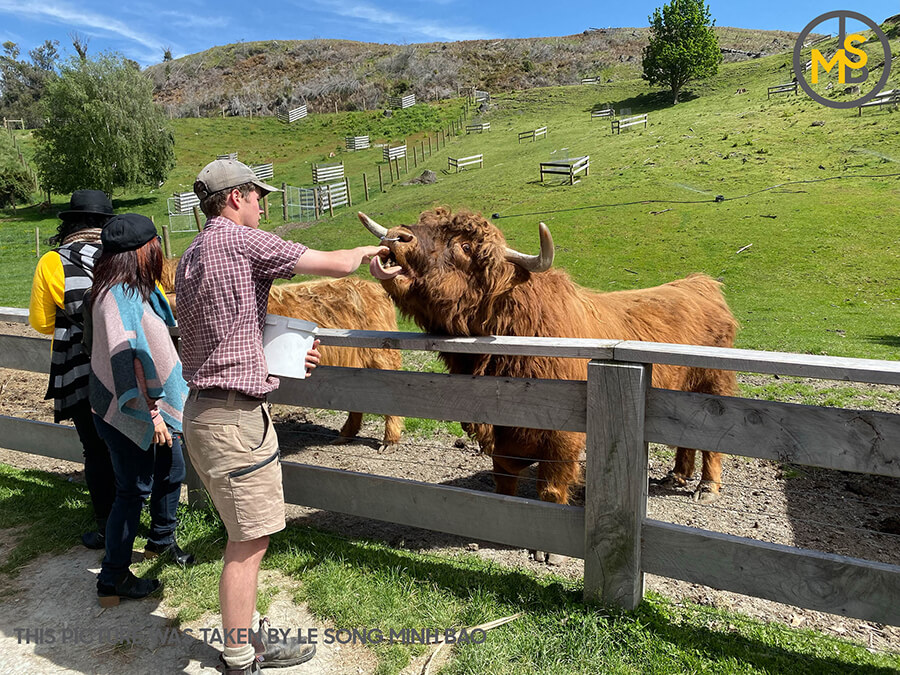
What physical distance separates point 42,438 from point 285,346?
3.61 meters

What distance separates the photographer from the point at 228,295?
2529mm

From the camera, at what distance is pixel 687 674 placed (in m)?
2.73

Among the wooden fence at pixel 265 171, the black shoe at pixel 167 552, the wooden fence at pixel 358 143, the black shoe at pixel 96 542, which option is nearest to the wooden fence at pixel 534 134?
the wooden fence at pixel 358 143

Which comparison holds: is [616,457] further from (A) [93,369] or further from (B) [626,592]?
(A) [93,369]

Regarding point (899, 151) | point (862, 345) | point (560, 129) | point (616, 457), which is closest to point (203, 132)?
point (560, 129)

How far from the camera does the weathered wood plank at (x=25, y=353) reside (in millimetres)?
4871

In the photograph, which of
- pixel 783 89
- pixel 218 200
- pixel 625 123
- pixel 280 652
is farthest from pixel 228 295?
pixel 783 89

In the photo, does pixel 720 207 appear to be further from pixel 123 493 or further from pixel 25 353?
pixel 123 493

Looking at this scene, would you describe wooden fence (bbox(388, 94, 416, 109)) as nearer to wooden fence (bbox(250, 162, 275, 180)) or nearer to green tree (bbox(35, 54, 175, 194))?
wooden fence (bbox(250, 162, 275, 180))

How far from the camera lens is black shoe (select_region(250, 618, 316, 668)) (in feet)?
9.42

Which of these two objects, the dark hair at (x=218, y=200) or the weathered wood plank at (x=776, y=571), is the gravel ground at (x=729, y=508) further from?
the dark hair at (x=218, y=200)

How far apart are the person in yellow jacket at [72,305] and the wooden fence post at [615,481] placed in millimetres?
3038

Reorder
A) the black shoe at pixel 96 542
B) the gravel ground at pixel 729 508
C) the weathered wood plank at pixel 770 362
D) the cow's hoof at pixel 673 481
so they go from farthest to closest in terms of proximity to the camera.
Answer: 1. the cow's hoof at pixel 673 481
2. the black shoe at pixel 96 542
3. the gravel ground at pixel 729 508
4. the weathered wood plank at pixel 770 362

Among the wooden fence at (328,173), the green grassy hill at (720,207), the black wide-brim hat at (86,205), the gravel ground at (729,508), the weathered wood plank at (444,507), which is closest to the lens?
the weathered wood plank at (444,507)
